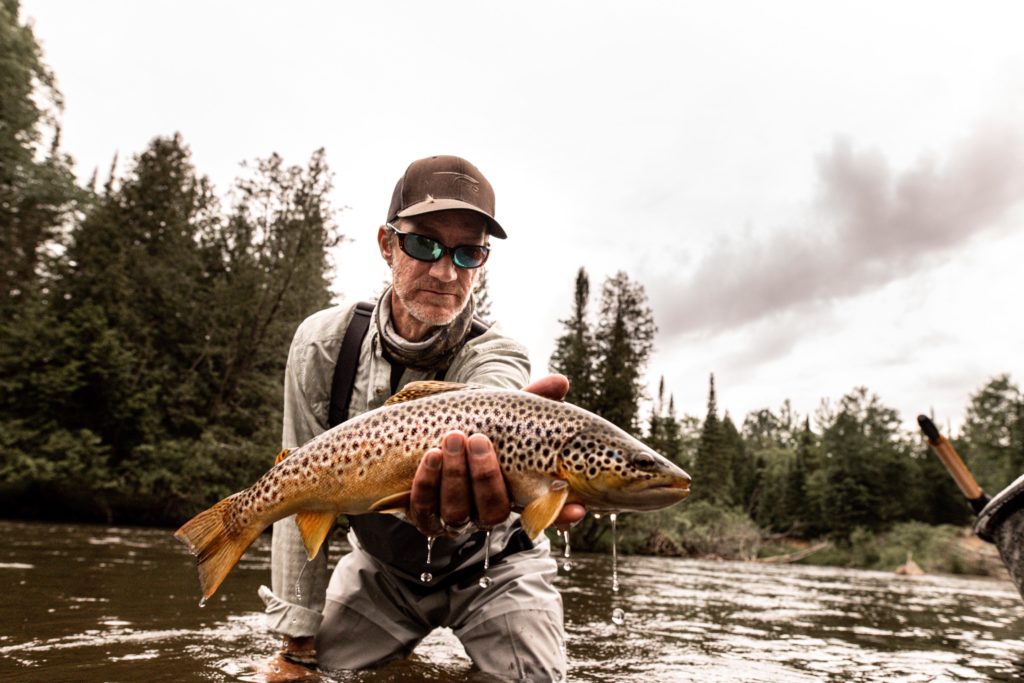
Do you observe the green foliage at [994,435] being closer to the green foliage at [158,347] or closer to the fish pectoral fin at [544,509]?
the green foliage at [158,347]

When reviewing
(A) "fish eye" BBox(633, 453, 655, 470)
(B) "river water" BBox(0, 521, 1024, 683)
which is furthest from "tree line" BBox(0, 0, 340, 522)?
(A) "fish eye" BBox(633, 453, 655, 470)

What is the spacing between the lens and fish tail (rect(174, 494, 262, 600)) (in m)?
2.82

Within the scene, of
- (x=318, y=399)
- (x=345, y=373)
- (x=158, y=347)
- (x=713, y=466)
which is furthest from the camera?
(x=713, y=466)

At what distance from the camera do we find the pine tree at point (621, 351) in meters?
34.9

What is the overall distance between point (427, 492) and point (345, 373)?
129 cm

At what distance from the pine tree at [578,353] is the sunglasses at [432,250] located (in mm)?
29031

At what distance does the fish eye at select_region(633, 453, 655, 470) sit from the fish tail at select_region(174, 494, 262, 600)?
147 centimetres

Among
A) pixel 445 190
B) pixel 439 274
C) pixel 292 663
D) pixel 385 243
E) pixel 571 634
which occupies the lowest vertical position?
pixel 571 634

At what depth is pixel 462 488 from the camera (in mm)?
2547

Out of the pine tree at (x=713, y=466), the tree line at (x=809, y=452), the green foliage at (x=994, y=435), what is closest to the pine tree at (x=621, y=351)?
the tree line at (x=809, y=452)

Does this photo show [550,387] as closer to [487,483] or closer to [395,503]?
[487,483]

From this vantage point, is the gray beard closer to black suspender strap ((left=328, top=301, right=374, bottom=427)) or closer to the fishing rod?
black suspender strap ((left=328, top=301, right=374, bottom=427))

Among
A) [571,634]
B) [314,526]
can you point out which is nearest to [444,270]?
[314,526]

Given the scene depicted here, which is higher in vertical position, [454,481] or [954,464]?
[954,464]
